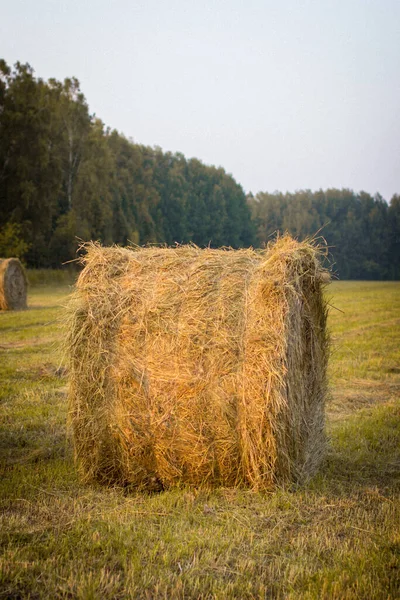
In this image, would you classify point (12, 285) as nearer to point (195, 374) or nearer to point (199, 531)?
point (195, 374)

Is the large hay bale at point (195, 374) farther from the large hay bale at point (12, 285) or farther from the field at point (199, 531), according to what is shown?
the large hay bale at point (12, 285)

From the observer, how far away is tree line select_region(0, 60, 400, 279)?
41.4 metres

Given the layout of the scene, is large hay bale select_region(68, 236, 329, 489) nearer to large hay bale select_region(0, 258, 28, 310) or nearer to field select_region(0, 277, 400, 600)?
field select_region(0, 277, 400, 600)

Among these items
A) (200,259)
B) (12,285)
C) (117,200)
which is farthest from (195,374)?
(117,200)

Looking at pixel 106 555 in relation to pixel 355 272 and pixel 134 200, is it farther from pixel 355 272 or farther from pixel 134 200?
pixel 355 272

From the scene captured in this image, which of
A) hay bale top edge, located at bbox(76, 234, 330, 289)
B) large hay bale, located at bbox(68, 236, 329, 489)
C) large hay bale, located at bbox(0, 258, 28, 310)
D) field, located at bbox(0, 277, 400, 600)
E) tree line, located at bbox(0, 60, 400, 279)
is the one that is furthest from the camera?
tree line, located at bbox(0, 60, 400, 279)

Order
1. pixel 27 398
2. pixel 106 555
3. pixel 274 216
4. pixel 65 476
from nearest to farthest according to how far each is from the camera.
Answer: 1. pixel 106 555
2. pixel 65 476
3. pixel 27 398
4. pixel 274 216

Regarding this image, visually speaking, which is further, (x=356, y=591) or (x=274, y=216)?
(x=274, y=216)

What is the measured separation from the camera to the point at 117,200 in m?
60.6

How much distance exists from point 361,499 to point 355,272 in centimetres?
9245

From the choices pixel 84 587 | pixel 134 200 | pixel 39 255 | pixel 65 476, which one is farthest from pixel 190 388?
pixel 134 200

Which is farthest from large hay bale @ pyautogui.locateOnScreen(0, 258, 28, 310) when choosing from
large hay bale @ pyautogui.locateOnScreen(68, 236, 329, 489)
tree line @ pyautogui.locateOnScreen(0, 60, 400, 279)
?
large hay bale @ pyautogui.locateOnScreen(68, 236, 329, 489)

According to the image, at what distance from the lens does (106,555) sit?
3.53 m

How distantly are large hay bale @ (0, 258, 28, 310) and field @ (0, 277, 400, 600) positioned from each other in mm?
12884
